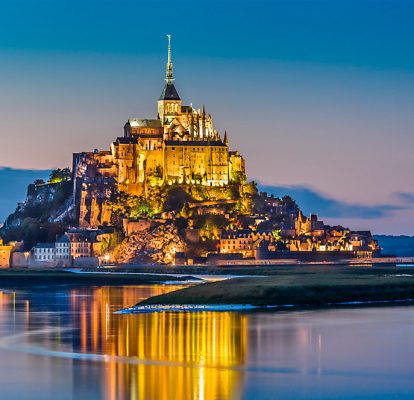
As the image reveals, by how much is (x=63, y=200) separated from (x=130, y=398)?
13030 cm

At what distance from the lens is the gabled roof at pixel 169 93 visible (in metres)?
162

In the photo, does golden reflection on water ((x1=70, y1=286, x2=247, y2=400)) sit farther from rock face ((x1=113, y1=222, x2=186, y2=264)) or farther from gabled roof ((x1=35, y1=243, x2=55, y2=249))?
gabled roof ((x1=35, y1=243, x2=55, y2=249))

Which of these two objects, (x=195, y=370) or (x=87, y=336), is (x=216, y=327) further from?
(x=195, y=370)

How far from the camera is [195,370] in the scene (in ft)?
109

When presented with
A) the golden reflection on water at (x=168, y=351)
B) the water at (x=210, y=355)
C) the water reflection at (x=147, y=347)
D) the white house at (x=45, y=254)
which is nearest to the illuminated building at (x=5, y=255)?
the white house at (x=45, y=254)

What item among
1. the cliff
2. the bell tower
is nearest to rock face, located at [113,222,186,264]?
the cliff

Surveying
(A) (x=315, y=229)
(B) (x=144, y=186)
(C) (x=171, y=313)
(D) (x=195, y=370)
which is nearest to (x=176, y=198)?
(B) (x=144, y=186)

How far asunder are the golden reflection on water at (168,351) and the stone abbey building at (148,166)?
89.4 meters

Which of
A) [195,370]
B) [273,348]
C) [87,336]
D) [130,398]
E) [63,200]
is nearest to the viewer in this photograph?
[130,398]

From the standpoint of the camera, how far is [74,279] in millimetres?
105188

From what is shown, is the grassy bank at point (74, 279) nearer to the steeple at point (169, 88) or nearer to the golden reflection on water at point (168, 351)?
the golden reflection on water at point (168, 351)

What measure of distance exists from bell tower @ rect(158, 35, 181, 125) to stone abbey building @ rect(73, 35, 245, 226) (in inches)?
214

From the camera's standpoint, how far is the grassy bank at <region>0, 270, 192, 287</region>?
100062 mm

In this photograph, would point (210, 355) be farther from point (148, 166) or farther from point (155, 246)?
point (148, 166)
